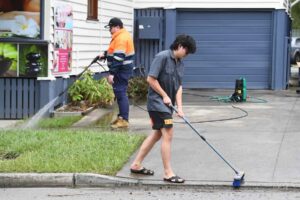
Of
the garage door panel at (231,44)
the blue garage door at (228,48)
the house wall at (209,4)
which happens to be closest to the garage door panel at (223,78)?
the blue garage door at (228,48)

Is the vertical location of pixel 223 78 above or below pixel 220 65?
below

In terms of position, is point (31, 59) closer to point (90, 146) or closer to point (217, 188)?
point (90, 146)

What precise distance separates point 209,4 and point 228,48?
1481 mm

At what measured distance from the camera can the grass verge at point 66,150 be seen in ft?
26.6

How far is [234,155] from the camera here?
9.12 m

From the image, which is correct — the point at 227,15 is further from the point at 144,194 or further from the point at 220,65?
the point at 144,194

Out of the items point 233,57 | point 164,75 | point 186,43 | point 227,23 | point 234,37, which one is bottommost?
point 164,75

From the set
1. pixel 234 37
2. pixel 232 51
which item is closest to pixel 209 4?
pixel 234 37

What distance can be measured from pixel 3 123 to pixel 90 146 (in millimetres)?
3586

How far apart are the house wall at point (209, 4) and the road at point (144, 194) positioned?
1256 centimetres

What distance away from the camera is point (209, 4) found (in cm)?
1956

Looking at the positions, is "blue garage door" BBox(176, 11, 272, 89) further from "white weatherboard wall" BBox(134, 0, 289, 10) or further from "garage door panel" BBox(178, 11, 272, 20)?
"white weatherboard wall" BBox(134, 0, 289, 10)

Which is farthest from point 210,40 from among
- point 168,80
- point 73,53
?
point 168,80

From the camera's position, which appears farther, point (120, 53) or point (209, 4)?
point (209, 4)
